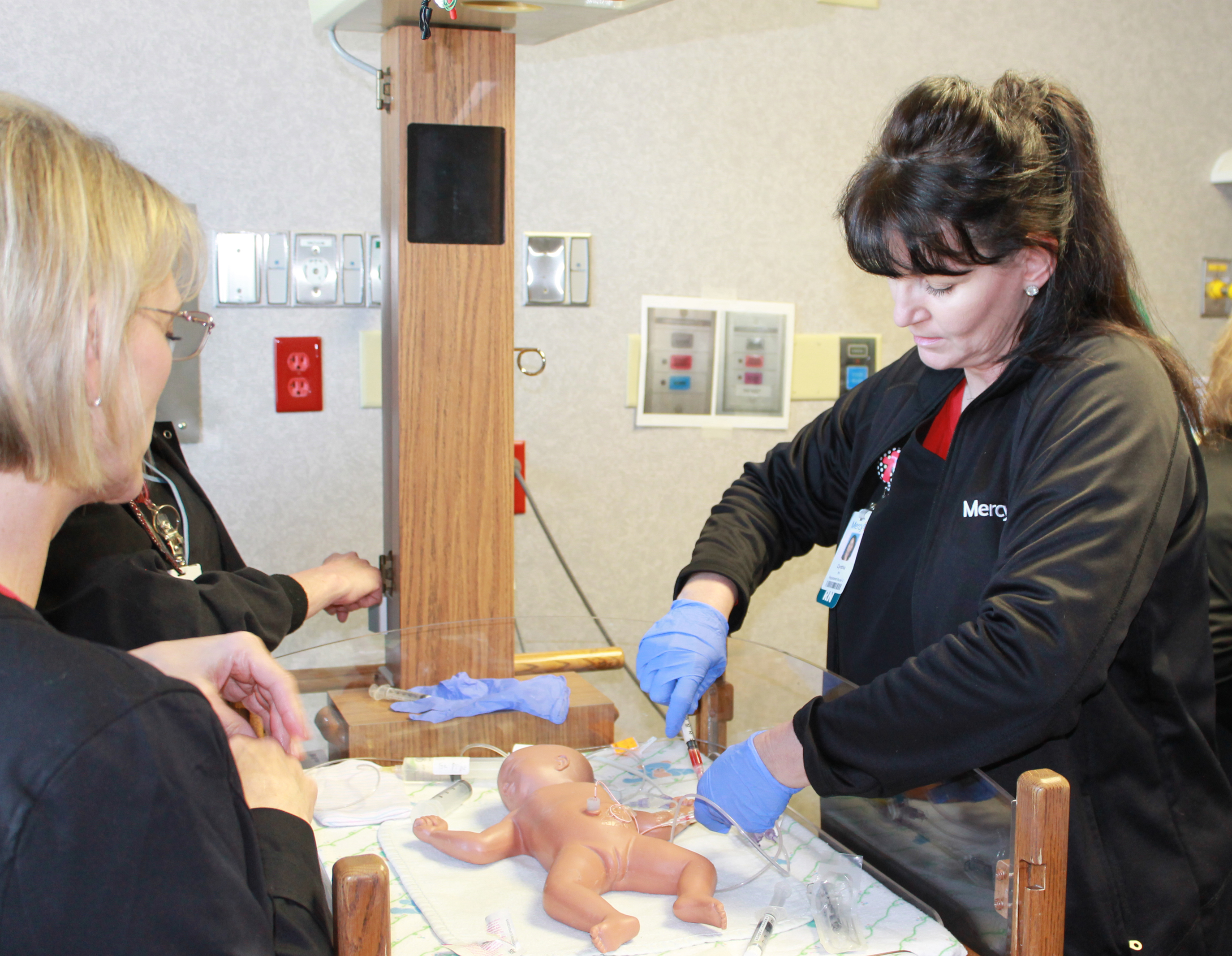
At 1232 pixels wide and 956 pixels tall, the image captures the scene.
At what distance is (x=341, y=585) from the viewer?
5.37 feet

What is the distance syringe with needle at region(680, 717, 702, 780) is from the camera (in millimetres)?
1351

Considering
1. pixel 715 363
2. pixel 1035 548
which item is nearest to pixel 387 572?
pixel 1035 548

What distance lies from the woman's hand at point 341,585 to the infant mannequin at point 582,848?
0.50 meters

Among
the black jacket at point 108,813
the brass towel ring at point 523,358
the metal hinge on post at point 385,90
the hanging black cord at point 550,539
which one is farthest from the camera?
the hanging black cord at point 550,539

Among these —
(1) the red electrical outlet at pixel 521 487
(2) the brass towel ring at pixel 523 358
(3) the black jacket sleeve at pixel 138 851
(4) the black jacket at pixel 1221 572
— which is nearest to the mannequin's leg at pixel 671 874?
(3) the black jacket sleeve at pixel 138 851

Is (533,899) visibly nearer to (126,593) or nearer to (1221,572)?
(126,593)

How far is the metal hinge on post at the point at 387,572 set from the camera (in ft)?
5.48

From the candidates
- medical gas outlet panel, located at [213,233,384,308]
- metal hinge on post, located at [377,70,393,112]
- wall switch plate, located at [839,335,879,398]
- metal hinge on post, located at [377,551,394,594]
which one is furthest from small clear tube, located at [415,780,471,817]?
wall switch plate, located at [839,335,879,398]

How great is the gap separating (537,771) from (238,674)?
0.37 metres

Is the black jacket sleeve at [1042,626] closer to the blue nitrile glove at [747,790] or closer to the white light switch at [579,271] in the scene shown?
the blue nitrile glove at [747,790]

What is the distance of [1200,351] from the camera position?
321 cm

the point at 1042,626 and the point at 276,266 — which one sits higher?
the point at 276,266

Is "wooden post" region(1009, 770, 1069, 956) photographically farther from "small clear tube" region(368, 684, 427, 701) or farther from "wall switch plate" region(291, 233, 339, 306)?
"wall switch plate" region(291, 233, 339, 306)

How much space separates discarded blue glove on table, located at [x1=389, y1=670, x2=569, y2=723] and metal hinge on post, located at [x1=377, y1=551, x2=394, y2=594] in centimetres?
24
